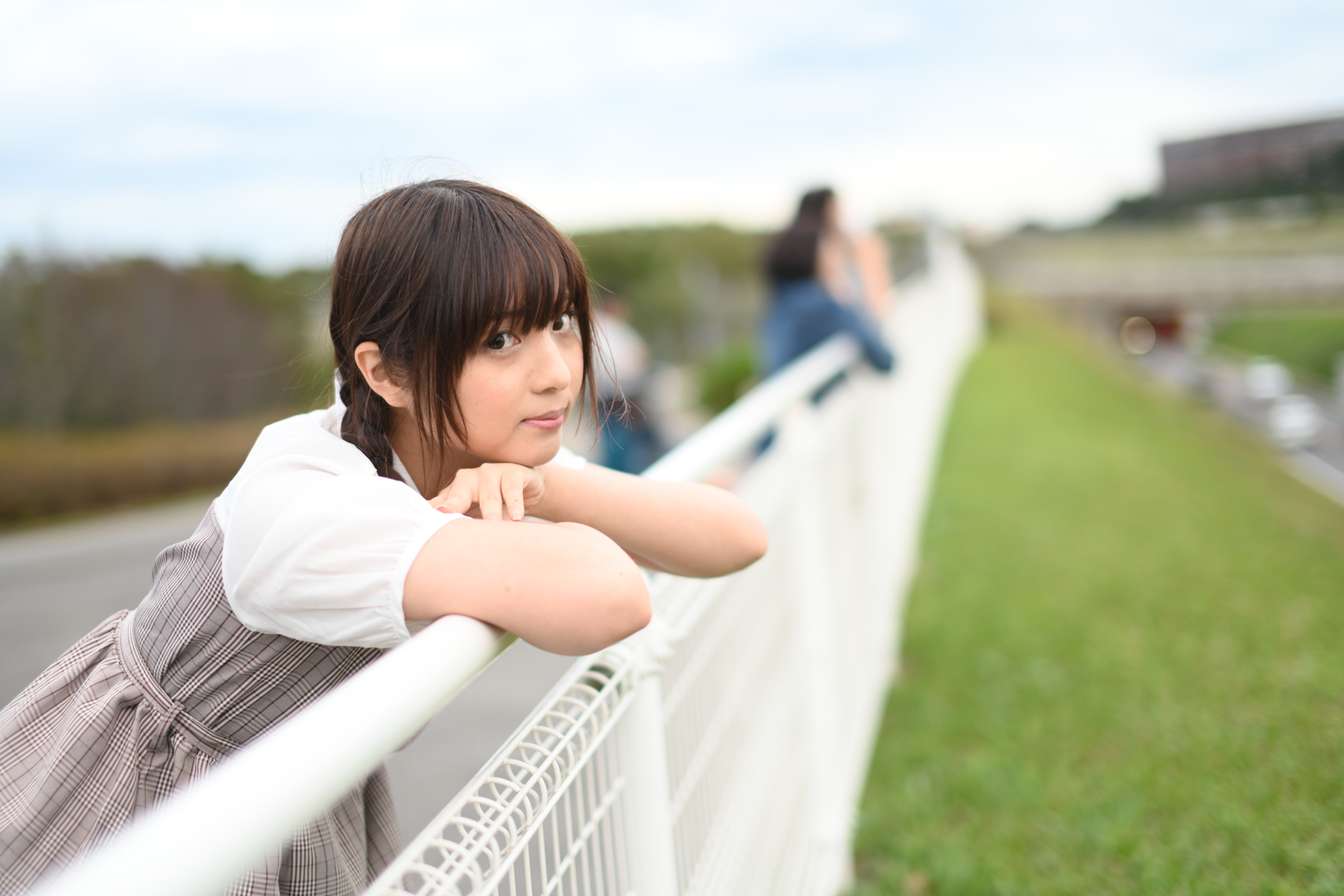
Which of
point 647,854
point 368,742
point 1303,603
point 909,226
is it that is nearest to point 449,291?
point 368,742

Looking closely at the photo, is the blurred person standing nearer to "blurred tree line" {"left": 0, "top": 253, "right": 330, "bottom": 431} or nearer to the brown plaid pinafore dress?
"blurred tree line" {"left": 0, "top": 253, "right": 330, "bottom": 431}

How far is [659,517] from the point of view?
4.60 ft

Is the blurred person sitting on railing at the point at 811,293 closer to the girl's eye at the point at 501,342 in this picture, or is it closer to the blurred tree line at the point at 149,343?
the girl's eye at the point at 501,342

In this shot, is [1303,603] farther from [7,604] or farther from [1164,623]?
[7,604]

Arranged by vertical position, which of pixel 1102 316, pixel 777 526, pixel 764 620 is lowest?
pixel 1102 316

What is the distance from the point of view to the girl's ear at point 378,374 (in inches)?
44.6

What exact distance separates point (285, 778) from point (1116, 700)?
14.0 feet

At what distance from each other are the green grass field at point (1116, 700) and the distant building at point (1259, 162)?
8880 mm

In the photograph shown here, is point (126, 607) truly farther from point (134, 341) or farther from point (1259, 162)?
point (1259, 162)

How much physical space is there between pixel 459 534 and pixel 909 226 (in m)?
15.9

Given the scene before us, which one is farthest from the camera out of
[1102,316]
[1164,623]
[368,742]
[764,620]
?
[1102,316]

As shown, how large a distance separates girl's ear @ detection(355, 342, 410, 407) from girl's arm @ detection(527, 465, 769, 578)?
0.28 m

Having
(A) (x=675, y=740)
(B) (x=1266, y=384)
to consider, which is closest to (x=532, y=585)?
(A) (x=675, y=740)

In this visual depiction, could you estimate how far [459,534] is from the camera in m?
1.00
